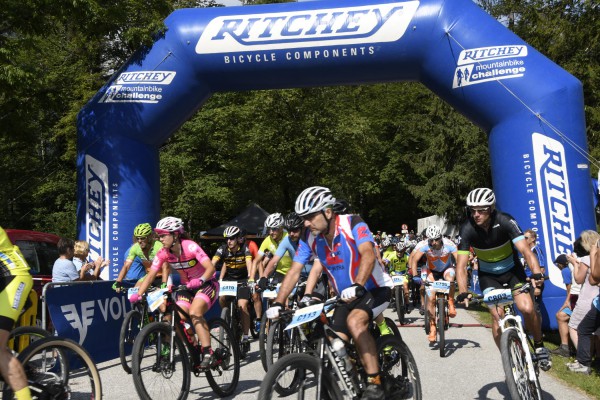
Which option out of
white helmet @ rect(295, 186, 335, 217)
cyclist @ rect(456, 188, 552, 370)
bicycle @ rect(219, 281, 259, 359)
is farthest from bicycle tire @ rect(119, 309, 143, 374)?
white helmet @ rect(295, 186, 335, 217)

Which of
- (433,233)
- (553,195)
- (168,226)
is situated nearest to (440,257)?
(433,233)

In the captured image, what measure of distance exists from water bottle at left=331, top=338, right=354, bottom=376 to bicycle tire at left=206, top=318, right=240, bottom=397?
94.2 inches

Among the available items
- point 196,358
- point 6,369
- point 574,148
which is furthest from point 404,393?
point 574,148

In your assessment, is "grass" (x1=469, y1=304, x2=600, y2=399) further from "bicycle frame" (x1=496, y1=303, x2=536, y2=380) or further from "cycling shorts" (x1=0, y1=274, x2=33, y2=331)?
"cycling shorts" (x1=0, y1=274, x2=33, y2=331)

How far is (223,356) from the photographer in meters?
7.28

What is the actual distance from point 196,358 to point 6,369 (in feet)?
8.13

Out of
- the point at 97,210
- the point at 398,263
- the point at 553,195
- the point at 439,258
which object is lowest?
the point at 439,258

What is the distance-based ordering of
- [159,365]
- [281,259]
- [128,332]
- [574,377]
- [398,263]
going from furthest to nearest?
1. [398,263]
2. [281,259]
3. [128,332]
4. [574,377]
5. [159,365]

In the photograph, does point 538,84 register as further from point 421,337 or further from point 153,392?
point 153,392

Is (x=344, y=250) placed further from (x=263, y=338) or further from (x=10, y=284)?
(x=263, y=338)

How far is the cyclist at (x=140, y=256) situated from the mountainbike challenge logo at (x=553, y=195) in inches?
240

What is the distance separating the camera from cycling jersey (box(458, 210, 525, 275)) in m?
6.71

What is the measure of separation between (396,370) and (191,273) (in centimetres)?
290

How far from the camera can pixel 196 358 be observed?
7.01m
